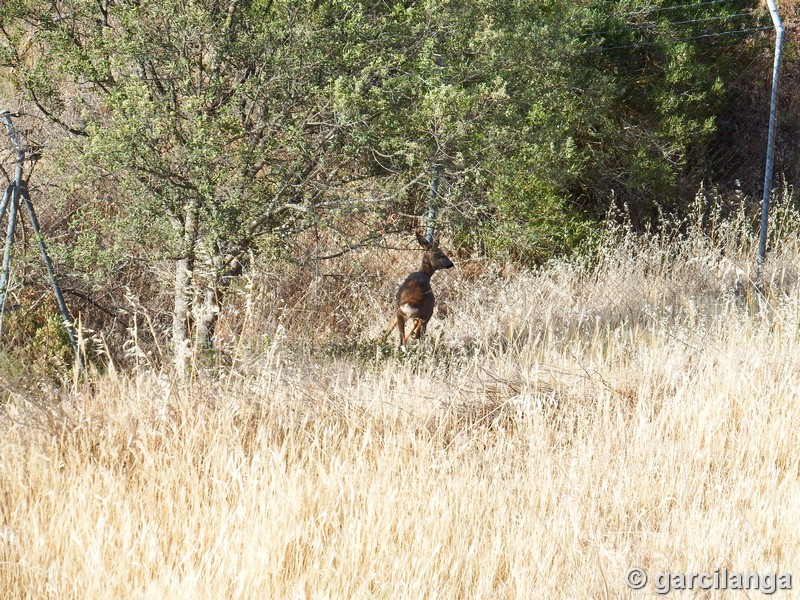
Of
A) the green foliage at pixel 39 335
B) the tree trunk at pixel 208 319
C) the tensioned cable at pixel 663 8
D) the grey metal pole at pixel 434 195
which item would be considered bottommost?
the green foliage at pixel 39 335

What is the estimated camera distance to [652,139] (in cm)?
1430

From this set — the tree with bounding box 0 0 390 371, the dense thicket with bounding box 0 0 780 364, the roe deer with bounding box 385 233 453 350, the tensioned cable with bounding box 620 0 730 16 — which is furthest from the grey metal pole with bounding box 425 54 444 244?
the tensioned cable with bounding box 620 0 730 16

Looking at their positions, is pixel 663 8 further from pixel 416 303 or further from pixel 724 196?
pixel 416 303

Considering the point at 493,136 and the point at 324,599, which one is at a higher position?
the point at 493,136

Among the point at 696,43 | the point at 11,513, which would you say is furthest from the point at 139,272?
the point at 696,43

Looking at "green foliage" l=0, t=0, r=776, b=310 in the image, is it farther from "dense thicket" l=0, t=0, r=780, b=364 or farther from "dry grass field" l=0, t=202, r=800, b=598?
"dry grass field" l=0, t=202, r=800, b=598

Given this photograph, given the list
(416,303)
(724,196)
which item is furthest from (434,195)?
(724,196)

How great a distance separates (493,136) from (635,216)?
365 inches

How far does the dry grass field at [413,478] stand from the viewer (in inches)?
121

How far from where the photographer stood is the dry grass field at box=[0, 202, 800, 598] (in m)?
3.07

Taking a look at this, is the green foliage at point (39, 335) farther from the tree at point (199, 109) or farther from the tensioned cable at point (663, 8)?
the tensioned cable at point (663, 8)

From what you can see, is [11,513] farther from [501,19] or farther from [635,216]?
[635,216]

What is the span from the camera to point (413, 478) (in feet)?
12.1

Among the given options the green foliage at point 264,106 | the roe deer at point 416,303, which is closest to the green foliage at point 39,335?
the green foliage at point 264,106
